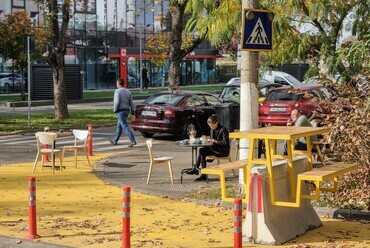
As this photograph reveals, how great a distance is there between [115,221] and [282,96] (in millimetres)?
14842

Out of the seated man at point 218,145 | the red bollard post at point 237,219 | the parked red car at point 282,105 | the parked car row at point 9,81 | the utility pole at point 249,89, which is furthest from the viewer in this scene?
the parked car row at point 9,81

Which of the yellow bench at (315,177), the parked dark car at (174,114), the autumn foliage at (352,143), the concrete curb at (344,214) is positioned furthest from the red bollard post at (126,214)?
the parked dark car at (174,114)

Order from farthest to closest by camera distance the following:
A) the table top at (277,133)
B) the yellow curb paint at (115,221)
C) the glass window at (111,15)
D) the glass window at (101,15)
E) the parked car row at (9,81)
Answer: the glass window at (111,15) → the glass window at (101,15) → the parked car row at (9,81) → the yellow curb paint at (115,221) → the table top at (277,133)

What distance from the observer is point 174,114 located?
2381cm

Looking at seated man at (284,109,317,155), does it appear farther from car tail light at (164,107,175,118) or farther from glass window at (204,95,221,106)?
glass window at (204,95,221,106)

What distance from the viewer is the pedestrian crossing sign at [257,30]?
12812 mm

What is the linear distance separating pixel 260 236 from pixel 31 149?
12.9 m

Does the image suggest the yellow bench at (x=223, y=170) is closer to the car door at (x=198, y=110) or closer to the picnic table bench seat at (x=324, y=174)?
the picnic table bench seat at (x=324, y=174)

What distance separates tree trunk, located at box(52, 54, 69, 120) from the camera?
31.1m

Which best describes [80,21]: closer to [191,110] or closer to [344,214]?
[191,110]

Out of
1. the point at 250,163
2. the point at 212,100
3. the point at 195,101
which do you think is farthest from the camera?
the point at 212,100

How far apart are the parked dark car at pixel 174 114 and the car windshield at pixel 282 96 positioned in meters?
2.02

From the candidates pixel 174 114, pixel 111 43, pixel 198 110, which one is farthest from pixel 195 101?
pixel 111 43

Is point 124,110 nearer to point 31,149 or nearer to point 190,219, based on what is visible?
point 31,149
